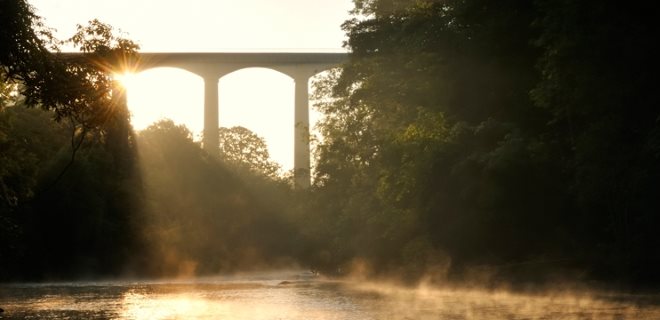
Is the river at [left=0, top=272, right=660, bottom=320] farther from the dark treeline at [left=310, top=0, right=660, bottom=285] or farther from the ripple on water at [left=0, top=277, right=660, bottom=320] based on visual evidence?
the dark treeline at [left=310, top=0, right=660, bottom=285]

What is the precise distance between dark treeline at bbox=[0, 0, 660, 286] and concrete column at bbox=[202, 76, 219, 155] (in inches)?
1156

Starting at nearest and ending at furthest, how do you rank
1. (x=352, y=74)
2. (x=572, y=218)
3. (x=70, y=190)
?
(x=572, y=218)
(x=352, y=74)
(x=70, y=190)

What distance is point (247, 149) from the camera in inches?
4926

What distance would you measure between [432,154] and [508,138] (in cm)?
524

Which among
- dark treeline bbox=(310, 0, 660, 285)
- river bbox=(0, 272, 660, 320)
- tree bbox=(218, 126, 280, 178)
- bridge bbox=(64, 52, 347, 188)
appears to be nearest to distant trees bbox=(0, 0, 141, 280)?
river bbox=(0, 272, 660, 320)

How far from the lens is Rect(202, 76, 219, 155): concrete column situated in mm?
106875

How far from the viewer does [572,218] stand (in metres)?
36.0

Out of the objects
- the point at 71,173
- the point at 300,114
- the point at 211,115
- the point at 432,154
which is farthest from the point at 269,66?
the point at 432,154

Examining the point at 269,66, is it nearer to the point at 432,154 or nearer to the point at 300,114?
the point at 300,114

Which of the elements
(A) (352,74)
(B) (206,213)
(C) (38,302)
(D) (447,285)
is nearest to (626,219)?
(D) (447,285)

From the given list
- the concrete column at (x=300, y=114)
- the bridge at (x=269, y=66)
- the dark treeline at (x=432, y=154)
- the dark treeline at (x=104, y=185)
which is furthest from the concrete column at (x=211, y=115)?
the dark treeline at (x=432, y=154)

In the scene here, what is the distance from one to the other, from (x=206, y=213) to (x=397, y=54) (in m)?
41.2

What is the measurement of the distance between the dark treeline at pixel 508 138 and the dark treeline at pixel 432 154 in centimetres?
7

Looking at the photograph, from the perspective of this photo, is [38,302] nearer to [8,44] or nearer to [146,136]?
[8,44]
